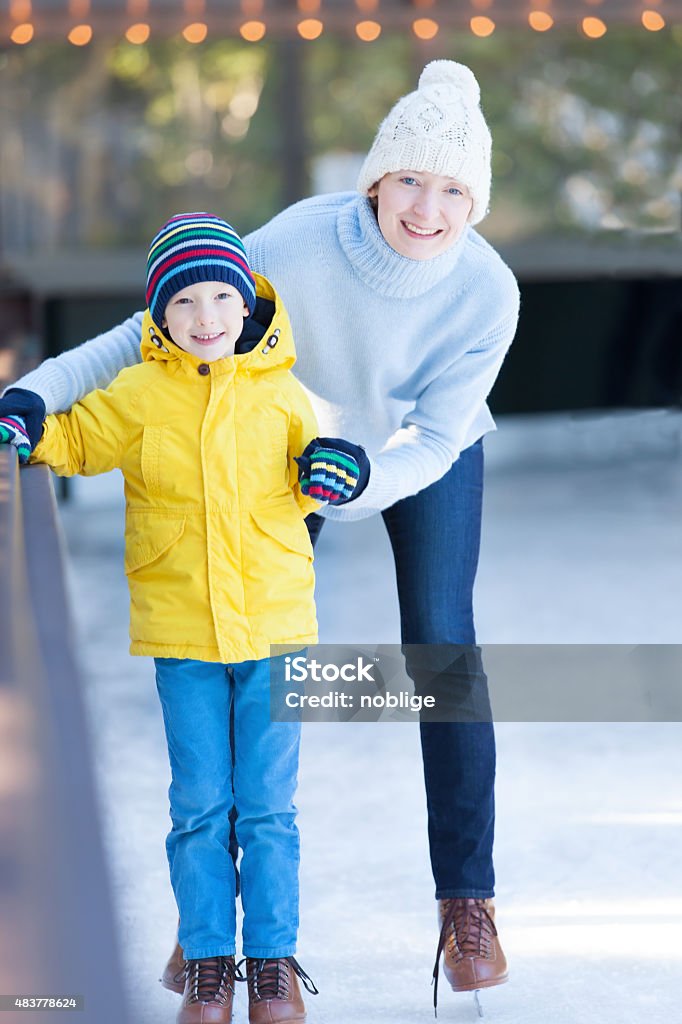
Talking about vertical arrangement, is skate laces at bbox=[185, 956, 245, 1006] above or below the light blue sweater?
below

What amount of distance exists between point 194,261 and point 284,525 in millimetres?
283

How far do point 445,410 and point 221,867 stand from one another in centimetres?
58

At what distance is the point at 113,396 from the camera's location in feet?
4.79

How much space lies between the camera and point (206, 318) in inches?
55.2

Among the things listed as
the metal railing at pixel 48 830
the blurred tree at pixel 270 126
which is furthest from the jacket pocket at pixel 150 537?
the blurred tree at pixel 270 126

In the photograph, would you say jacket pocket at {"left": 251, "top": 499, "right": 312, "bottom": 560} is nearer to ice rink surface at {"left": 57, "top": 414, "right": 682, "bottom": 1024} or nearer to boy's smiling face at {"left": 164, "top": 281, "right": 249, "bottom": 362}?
boy's smiling face at {"left": 164, "top": 281, "right": 249, "bottom": 362}

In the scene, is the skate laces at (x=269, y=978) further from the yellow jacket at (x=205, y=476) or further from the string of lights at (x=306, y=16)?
the string of lights at (x=306, y=16)

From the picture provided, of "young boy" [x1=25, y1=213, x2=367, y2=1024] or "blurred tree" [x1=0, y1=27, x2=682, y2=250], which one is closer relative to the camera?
"young boy" [x1=25, y1=213, x2=367, y2=1024]

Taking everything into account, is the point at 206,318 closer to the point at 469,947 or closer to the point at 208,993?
the point at 208,993

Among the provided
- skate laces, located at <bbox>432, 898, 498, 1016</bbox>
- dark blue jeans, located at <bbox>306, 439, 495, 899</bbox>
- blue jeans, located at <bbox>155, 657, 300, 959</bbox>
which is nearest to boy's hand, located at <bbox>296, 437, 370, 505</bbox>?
blue jeans, located at <bbox>155, 657, 300, 959</bbox>

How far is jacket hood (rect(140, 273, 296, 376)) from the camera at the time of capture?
1.44 meters

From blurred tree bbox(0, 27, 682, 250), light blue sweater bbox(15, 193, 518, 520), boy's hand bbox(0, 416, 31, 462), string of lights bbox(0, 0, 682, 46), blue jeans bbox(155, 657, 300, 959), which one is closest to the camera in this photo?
boy's hand bbox(0, 416, 31, 462)

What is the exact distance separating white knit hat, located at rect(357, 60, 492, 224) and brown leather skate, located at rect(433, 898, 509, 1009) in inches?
32.8

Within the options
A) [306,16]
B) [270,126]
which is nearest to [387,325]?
[306,16]
